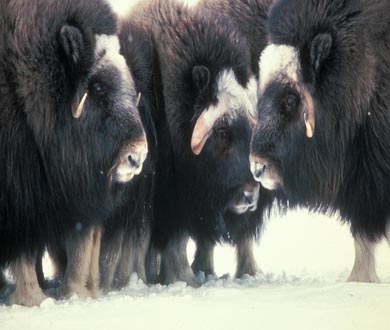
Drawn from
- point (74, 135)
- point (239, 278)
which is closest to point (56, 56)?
point (74, 135)

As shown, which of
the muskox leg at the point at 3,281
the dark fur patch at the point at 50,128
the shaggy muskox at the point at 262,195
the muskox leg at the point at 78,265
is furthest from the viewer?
the shaggy muskox at the point at 262,195

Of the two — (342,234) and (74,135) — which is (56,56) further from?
(342,234)

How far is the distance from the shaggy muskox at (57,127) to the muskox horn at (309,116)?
895 mm

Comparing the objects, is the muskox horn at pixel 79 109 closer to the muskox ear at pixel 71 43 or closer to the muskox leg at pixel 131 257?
the muskox ear at pixel 71 43

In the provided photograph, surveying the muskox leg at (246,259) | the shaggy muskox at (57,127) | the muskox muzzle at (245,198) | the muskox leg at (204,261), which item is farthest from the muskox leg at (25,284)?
the muskox leg at (246,259)

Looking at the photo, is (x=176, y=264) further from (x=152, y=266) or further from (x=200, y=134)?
(x=200, y=134)

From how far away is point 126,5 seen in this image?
747 centimetres

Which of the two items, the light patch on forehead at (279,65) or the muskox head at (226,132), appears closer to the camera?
the light patch on forehead at (279,65)

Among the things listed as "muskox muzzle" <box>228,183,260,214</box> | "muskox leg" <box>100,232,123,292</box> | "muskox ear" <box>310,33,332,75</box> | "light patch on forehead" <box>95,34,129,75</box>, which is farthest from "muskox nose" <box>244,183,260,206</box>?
"light patch on forehead" <box>95,34,129,75</box>

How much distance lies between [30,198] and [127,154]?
540 millimetres

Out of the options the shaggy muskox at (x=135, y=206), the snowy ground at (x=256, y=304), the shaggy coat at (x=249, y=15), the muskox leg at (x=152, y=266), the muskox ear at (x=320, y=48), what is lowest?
the snowy ground at (x=256, y=304)

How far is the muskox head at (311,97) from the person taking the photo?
261 inches

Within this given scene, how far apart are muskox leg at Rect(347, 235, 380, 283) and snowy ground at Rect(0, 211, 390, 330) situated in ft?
0.21

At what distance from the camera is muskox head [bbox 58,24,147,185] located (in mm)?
6297
